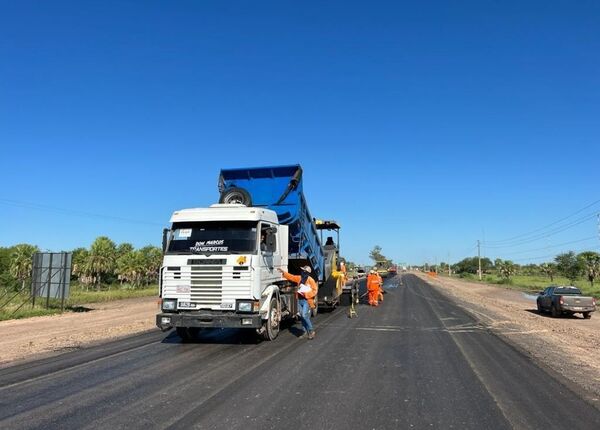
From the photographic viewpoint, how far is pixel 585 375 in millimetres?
8992

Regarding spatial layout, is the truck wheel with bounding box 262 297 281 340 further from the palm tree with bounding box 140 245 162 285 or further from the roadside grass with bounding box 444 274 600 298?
the palm tree with bounding box 140 245 162 285

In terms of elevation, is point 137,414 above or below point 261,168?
below

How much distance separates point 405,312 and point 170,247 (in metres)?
12.2

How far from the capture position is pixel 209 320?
36.0 ft

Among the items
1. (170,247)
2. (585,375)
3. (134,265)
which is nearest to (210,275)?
(170,247)

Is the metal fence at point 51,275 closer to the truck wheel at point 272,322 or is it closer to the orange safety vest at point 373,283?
the orange safety vest at point 373,283

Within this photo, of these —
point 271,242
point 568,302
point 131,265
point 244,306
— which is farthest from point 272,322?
point 131,265

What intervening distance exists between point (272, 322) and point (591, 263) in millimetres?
73113

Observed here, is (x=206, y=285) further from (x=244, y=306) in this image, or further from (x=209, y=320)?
(x=244, y=306)

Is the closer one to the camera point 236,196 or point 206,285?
point 206,285

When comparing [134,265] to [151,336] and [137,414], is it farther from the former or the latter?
[137,414]

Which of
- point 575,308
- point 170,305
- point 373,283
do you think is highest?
point 373,283

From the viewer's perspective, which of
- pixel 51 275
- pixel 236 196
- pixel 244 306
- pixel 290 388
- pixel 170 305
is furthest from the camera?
pixel 51 275

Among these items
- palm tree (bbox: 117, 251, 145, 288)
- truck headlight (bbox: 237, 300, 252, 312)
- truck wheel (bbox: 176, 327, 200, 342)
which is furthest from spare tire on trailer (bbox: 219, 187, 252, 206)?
palm tree (bbox: 117, 251, 145, 288)
